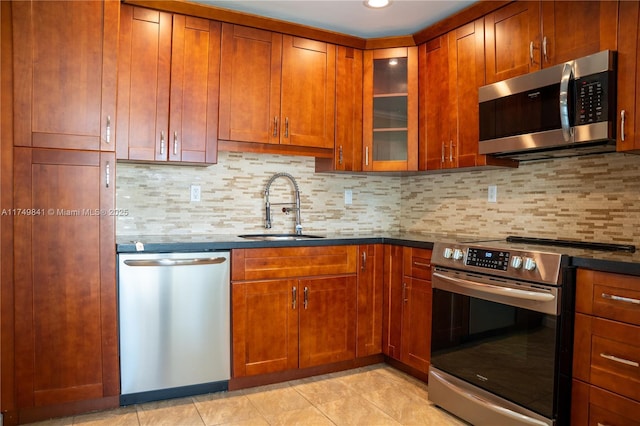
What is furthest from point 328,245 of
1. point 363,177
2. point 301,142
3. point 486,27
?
point 486,27

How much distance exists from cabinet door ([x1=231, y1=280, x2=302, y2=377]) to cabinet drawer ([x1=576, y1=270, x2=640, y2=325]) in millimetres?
1544

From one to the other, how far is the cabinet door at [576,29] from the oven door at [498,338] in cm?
116

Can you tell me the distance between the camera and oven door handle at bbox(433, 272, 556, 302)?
1900mm

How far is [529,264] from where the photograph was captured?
195 cm

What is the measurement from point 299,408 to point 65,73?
2.16 metres

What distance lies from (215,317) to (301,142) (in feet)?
4.25

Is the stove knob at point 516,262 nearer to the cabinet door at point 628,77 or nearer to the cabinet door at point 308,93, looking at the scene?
the cabinet door at point 628,77

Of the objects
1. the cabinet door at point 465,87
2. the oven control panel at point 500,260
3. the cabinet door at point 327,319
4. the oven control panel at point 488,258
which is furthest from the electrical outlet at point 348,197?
the oven control panel at point 488,258

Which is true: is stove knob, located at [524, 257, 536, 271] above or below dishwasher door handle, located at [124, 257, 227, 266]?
above

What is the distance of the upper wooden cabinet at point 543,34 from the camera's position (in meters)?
2.02

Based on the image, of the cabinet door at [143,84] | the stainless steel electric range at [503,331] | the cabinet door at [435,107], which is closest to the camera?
the stainless steel electric range at [503,331]

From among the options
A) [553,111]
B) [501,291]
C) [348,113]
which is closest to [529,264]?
[501,291]

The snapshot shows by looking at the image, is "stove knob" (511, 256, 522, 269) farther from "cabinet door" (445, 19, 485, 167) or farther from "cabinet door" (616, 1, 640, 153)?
"cabinet door" (445, 19, 485, 167)

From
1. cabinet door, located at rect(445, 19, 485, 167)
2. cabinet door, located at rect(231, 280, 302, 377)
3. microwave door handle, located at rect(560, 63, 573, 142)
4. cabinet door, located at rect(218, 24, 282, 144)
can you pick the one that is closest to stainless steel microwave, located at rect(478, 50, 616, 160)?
microwave door handle, located at rect(560, 63, 573, 142)
